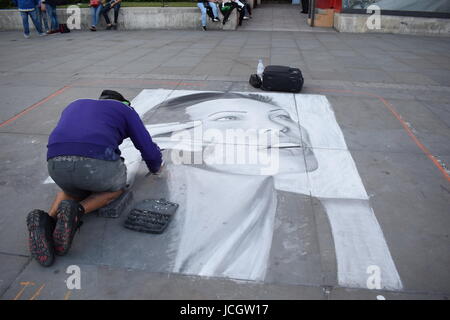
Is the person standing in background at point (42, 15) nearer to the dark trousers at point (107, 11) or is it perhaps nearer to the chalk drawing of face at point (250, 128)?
the dark trousers at point (107, 11)

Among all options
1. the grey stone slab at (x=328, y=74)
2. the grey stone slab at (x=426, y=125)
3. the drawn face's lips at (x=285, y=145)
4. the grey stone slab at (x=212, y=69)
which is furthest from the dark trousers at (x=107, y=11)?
the drawn face's lips at (x=285, y=145)

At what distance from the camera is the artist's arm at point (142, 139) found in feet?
10.3

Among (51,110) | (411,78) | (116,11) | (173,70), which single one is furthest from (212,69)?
(116,11)

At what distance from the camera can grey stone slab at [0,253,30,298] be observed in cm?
242

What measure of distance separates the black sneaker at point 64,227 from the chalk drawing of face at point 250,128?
1734mm

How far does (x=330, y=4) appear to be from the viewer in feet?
45.5

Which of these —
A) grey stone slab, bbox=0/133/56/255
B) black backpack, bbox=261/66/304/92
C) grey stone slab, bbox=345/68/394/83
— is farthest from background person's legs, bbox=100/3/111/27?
grey stone slab, bbox=0/133/56/255

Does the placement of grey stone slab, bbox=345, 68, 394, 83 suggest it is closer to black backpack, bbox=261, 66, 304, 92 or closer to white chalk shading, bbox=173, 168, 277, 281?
black backpack, bbox=261, 66, 304, 92

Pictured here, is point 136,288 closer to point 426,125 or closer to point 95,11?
point 426,125

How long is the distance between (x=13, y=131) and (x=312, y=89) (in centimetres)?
516
